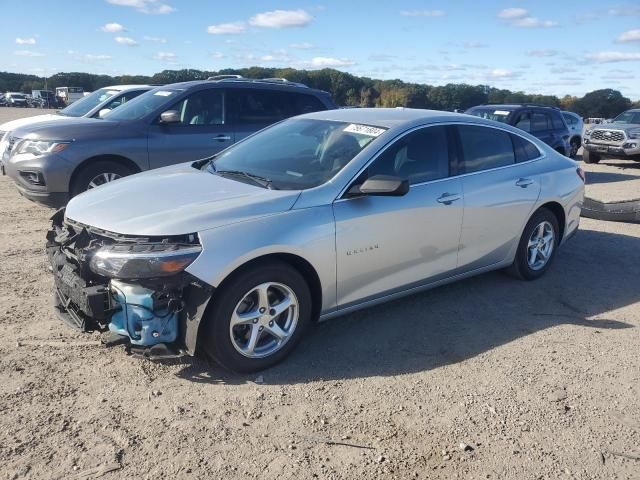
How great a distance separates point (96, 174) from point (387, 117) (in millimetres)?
4307

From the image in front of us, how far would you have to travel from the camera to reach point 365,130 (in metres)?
4.51

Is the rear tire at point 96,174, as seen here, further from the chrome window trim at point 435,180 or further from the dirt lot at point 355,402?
the chrome window trim at point 435,180

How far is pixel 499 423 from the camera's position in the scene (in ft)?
10.8

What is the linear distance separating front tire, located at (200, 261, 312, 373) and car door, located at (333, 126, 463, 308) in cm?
39

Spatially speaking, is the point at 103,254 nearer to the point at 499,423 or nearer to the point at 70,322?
the point at 70,322

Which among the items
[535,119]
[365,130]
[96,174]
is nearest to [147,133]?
[96,174]

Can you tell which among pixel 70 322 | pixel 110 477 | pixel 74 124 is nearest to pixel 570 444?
pixel 110 477

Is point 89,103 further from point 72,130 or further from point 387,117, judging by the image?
point 387,117

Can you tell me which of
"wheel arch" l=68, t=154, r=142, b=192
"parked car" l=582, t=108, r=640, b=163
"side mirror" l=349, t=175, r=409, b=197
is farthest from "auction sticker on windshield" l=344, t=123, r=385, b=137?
"parked car" l=582, t=108, r=640, b=163

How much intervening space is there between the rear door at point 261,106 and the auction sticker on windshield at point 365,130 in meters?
3.98

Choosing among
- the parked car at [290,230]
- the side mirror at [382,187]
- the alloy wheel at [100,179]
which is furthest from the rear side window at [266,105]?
the side mirror at [382,187]

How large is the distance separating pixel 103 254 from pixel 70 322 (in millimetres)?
684

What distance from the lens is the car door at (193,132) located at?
25.4 ft

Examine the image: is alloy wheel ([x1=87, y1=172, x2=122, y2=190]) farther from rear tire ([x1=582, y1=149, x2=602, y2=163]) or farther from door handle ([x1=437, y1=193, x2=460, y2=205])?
rear tire ([x1=582, y1=149, x2=602, y2=163])
